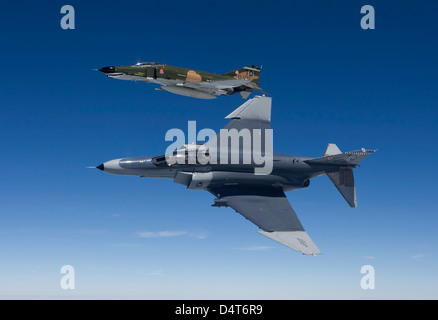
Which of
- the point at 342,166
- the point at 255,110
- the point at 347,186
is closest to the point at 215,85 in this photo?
the point at 255,110

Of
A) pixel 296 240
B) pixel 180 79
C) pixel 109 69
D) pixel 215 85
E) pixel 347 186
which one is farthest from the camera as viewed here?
pixel 215 85

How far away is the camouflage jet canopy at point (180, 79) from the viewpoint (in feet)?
105

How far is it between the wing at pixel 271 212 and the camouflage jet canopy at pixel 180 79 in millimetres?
10143

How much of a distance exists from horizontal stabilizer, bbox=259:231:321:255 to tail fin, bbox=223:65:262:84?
17.5m

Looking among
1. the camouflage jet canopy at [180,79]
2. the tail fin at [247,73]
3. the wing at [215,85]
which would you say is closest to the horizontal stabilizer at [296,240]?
the camouflage jet canopy at [180,79]

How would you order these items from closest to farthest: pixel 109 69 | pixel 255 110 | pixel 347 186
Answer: pixel 347 186
pixel 255 110
pixel 109 69

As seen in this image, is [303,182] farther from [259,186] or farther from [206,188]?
[206,188]

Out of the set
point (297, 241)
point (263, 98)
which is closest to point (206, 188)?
point (297, 241)

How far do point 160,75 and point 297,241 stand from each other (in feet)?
56.0

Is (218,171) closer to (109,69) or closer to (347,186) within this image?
(347,186)

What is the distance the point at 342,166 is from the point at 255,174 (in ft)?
19.8

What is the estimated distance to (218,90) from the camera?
112ft

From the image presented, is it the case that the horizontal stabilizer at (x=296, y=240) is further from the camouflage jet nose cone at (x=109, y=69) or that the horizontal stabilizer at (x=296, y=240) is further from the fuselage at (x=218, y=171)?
the camouflage jet nose cone at (x=109, y=69)

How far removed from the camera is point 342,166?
1102 inches
